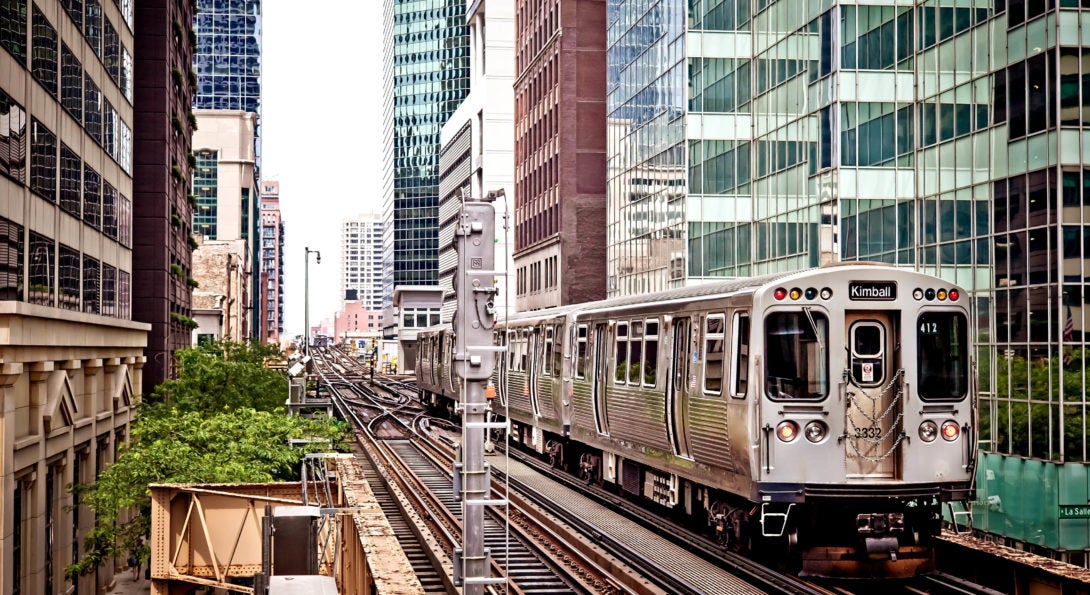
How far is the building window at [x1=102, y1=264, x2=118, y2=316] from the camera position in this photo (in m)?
33.8

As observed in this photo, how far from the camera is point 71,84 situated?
92.9ft

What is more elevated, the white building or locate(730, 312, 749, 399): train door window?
the white building

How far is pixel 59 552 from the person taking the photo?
1037 inches

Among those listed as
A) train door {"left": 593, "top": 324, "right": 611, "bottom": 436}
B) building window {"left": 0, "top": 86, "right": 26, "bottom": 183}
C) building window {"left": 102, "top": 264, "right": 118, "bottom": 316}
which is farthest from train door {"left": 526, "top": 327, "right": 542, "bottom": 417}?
building window {"left": 0, "top": 86, "right": 26, "bottom": 183}

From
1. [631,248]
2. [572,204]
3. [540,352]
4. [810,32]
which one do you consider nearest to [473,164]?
[572,204]

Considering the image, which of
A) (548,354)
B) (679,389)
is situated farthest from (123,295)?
(679,389)

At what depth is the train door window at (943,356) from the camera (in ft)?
52.1

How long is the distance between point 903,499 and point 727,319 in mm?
3202

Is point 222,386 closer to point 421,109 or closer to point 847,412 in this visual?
point 847,412

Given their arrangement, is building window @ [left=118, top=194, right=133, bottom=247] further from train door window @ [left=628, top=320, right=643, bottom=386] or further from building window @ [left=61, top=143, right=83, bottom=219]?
train door window @ [left=628, top=320, right=643, bottom=386]

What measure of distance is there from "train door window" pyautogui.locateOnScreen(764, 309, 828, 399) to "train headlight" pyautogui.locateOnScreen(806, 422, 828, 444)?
1.13 feet

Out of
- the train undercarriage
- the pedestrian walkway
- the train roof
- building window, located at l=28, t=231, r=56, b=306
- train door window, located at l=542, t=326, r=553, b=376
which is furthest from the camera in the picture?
the pedestrian walkway

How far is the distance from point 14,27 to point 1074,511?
74.8ft

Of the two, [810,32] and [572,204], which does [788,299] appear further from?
[572,204]
